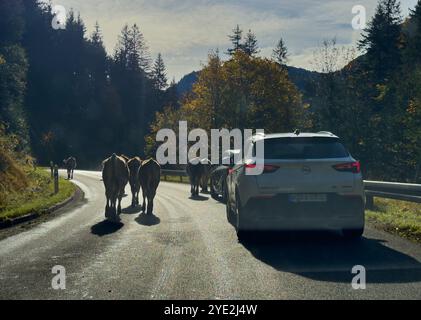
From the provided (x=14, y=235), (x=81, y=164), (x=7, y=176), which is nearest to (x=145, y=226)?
(x=14, y=235)

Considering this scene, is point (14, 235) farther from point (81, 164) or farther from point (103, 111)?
point (103, 111)

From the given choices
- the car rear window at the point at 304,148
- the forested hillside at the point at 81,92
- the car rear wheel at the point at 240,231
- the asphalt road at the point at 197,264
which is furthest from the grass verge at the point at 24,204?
the forested hillside at the point at 81,92

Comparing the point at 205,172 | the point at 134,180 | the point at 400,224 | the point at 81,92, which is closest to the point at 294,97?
the point at 205,172

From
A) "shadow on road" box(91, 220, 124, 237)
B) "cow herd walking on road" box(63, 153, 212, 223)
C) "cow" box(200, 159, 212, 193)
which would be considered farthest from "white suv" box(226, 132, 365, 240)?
"cow" box(200, 159, 212, 193)

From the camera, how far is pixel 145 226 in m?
12.5

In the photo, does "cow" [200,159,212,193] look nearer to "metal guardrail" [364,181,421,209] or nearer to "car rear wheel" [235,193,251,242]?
"metal guardrail" [364,181,421,209]

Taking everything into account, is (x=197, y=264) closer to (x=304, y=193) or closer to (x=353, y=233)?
(x=304, y=193)

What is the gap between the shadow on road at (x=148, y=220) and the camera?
13.1 metres

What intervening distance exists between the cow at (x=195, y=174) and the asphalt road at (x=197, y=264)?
11403mm

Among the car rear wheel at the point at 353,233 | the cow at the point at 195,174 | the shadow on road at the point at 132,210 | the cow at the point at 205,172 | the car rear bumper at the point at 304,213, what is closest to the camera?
the car rear bumper at the point at 304,213

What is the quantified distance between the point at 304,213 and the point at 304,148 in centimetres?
121

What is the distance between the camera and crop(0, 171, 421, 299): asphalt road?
613 cm

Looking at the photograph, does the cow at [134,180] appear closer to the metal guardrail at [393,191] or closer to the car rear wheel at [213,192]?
the car rear wheel at [213,192]

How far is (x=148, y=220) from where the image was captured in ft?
45.3
